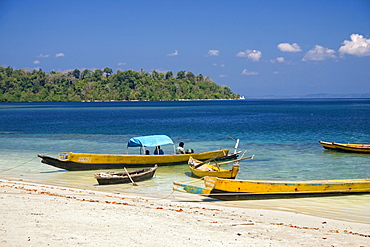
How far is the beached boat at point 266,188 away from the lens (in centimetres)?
1388

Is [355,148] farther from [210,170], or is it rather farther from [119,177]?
[119,177]

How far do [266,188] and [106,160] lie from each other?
9.71 m

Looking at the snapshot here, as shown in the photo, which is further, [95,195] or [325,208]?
[95,195]

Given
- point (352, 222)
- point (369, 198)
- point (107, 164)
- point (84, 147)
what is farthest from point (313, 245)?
point (84, 147)

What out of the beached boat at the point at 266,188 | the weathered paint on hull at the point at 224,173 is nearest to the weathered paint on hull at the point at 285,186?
the beached boat at the point at 266,188

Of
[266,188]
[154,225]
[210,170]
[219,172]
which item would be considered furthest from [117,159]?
[154,225]

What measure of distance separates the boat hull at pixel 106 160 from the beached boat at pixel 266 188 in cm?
585

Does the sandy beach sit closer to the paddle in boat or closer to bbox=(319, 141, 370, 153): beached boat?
the paddle in boat

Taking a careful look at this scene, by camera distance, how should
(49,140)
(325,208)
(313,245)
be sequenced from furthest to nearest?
(49,140) < (325,208) < (313,245)

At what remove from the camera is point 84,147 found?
3244cm

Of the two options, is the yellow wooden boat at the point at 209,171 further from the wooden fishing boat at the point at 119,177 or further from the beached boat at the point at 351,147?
the beached boat at the point at 351,147

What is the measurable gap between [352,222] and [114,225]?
21.7ft

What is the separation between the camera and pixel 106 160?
70.0 feet

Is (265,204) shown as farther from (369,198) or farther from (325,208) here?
(369,198)
